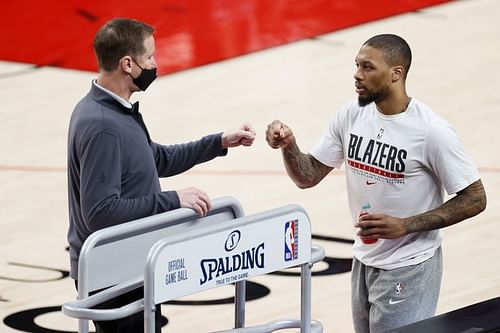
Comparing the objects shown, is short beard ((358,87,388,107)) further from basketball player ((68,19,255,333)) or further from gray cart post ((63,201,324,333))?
basketball player ((68,19,255,333))

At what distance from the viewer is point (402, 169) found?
504 centimetres

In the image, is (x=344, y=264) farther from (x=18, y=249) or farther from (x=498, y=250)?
(x=18, y=249)

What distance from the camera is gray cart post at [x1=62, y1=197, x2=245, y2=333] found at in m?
4.26

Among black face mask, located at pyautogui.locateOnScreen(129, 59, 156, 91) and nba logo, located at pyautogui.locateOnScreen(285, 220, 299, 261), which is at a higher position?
black face mask, located at pyautogui.locateOnScreen(129, 59, 156, 91)

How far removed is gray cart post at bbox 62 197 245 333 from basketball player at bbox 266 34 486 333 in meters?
0.73

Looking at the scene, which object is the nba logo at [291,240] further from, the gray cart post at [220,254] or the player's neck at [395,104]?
the player's neck at [395,104]

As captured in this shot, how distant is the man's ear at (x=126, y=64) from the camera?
16.0ft

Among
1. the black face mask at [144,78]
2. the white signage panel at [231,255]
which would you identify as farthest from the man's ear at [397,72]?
the black face mask at [144,78]

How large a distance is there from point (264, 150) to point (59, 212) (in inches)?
74.6

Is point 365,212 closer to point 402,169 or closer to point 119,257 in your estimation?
point 402,169

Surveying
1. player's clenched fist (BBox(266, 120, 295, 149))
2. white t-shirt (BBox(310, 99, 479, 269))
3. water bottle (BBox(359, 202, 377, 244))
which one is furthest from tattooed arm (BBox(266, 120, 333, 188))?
water bottle (BBox(359, 202, 377, 244))

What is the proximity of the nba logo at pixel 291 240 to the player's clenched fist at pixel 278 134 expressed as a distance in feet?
2.43

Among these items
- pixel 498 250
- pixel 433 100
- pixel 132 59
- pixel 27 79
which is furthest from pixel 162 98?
pixel 132 59

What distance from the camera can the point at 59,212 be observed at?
8680 millimetres
